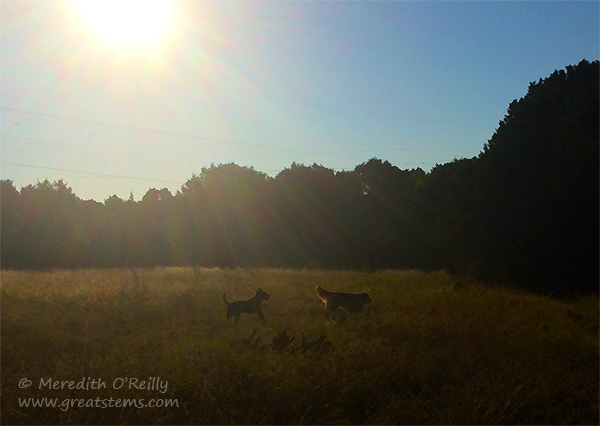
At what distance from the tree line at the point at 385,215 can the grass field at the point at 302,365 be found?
5.45m

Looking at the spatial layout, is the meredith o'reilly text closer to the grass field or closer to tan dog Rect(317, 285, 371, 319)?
the grass field

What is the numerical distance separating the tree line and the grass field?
5446mm

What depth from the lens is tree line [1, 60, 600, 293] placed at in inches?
703

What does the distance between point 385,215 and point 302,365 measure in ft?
138

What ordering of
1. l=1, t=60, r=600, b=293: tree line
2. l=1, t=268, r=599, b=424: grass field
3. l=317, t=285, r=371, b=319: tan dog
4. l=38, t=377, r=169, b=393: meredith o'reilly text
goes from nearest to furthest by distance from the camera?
l=1, t=268, r=599, b=424: grass field < l=38, t=377, r=169, b=393: meredith o'reilly text < l=317, t=285, r=371, b=319: tan dog < l=1, t=60, r=600, b=293: tree line

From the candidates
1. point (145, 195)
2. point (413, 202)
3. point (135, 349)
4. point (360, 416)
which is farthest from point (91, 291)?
point (145, 195)

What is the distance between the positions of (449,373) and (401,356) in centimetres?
76

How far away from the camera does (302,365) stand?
719 centimetres

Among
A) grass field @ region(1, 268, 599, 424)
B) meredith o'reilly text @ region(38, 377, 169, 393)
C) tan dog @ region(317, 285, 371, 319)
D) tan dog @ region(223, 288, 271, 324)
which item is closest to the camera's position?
grass field @ region(1, 268, 599, 424)

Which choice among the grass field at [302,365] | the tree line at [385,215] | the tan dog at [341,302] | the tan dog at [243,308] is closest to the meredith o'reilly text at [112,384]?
the grass field at [302,365]

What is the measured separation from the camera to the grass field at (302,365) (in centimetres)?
618

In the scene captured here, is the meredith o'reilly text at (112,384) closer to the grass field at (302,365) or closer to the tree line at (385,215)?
the grass field at (302,365)

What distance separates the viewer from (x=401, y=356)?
25.4 ft

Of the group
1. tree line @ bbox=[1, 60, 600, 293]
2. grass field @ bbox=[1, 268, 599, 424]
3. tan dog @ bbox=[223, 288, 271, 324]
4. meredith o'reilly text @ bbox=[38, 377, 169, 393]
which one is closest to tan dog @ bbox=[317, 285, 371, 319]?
grass field @ bbox=[1, 268, 599, 424]
